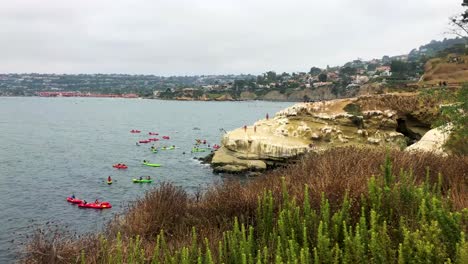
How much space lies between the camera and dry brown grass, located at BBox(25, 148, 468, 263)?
14.6 metres

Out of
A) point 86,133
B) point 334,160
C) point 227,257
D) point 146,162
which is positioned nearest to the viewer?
point 227,257

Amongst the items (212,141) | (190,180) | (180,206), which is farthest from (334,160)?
(212,141)

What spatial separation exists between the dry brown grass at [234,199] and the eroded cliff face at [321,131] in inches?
992

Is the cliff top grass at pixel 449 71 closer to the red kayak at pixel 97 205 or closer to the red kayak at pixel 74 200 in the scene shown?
the red kayak at pixel 97 205

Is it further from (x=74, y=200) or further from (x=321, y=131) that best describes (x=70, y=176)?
(x=321, y=131)

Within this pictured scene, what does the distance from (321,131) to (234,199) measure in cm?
3382

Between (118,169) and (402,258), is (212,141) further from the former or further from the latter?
(402,258)

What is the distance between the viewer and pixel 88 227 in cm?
3158

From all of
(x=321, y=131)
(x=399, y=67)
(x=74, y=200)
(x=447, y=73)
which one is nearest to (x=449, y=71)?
(x=447, y=73)

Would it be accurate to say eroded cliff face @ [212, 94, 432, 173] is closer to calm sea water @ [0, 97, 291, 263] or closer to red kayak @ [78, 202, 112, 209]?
calm sea water @ [0, 97, 291, 263]

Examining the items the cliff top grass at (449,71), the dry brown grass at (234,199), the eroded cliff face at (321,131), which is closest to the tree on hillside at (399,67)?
the cliff top grass at (449,71)

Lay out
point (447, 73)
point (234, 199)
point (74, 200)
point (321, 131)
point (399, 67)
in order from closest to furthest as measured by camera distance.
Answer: point (234, 199), point (74, 200), point (321, 131), point (447, 73), point (399, 67)

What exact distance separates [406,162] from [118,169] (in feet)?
137

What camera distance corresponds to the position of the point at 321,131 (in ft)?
163
